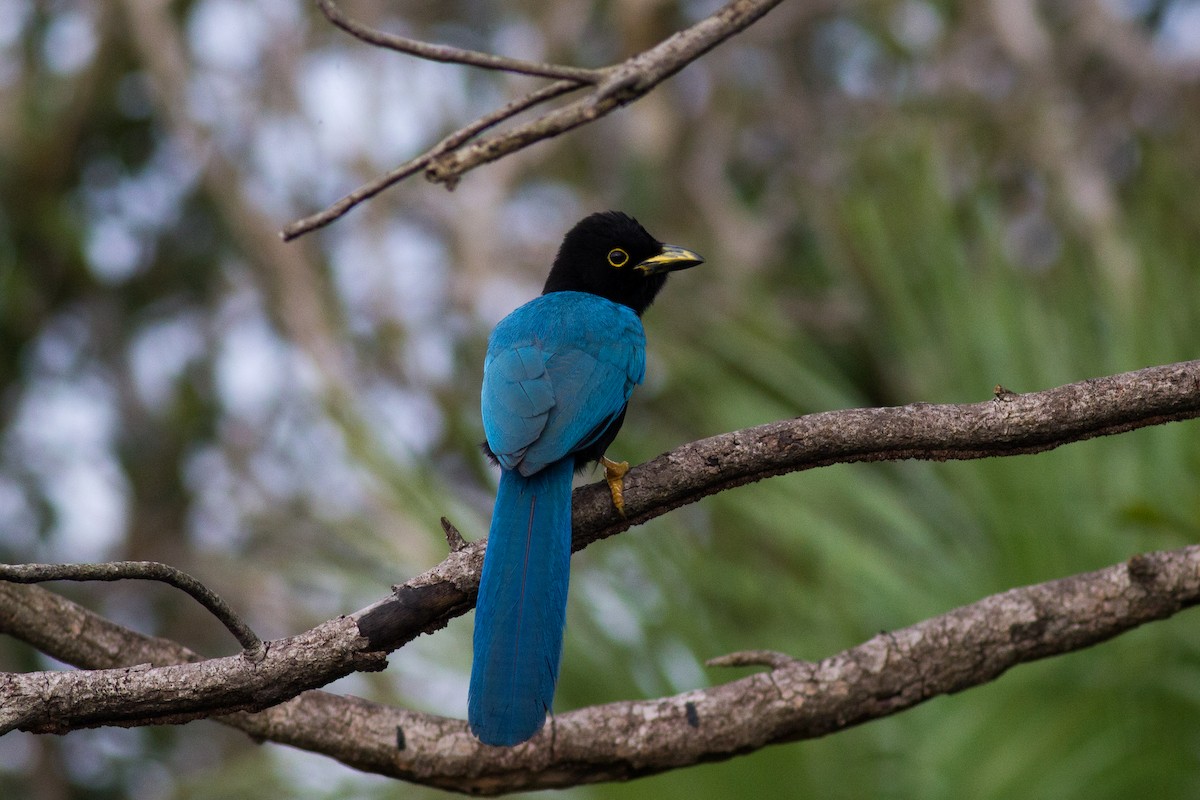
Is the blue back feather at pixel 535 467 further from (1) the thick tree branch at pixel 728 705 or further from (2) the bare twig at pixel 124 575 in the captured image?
(2) the bare twig at pixel 124 575

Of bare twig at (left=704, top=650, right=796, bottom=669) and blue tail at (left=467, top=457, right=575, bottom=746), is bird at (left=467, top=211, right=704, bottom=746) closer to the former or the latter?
blue tail at (left=467, top=457, right=575, bottom=746)

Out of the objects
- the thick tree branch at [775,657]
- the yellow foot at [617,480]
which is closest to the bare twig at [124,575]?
the thick tree branch at [775,657]

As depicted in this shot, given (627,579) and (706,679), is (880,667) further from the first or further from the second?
(627,579)

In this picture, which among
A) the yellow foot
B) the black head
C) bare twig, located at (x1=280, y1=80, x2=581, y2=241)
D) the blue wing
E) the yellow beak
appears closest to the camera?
bare twig, located at (x1=280, y1=80, x2=581, y2=241)

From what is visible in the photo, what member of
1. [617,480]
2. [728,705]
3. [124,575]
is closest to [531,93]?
[617,480]

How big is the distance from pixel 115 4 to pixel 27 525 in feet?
11.2

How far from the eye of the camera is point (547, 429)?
3557 millimetres

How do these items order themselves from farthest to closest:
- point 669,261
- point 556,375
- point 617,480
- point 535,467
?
1. point 669,261
2. point 556,375
3. point 535,467
4. point 617,480

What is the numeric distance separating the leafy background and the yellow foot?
3.06ft

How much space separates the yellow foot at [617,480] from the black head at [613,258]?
1.47 metres

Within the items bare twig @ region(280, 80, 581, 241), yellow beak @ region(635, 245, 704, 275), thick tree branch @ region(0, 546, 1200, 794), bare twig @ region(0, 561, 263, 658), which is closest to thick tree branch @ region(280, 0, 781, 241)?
bare twig @ region(280, 80, 581, 241)

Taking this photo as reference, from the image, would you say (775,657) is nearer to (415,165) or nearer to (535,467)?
(535,467)

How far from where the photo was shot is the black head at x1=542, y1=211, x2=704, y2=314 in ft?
15.7

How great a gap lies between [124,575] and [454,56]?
1.23 meters
